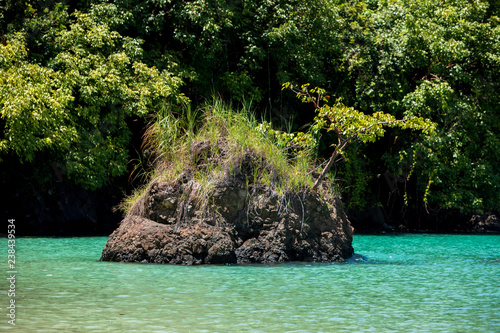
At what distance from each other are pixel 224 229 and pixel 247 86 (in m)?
9.85

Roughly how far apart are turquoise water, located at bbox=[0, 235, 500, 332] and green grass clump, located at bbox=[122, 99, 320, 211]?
66.0 inches

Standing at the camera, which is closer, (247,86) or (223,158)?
(223,158)

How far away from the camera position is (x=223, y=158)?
41.1 ft

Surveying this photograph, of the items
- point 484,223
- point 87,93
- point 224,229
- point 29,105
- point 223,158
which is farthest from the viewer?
point 484,223

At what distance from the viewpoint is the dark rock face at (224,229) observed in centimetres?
1182

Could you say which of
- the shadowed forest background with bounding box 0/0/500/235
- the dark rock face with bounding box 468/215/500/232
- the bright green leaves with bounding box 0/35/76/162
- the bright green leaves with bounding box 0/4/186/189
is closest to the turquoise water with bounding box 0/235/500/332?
the bright green leaves with bounding box 0/35/76/162

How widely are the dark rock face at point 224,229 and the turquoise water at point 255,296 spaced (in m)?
0.53

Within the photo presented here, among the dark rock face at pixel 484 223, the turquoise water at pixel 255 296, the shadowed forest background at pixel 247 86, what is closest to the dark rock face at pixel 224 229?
the turquoise water at pixel 255 296

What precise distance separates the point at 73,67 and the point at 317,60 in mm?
7901

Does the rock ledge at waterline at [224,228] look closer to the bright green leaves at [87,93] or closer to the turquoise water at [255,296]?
the turquoise water at [255,296]

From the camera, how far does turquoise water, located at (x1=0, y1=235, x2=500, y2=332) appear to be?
6.59m

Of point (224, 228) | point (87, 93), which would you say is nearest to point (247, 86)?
point (87, 93)

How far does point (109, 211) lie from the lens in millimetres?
22312

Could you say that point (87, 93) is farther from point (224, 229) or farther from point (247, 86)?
point (224, 229)
